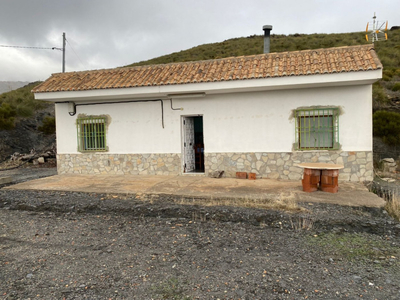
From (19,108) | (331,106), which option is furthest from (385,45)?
(19,108)

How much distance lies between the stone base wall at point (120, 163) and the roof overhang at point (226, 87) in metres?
2.12

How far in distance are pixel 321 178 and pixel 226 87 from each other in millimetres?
3766

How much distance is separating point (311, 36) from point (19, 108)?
34.9 meters

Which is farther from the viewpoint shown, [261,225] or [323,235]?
[261,225]

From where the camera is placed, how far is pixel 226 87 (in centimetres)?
855

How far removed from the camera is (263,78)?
26.6 ft

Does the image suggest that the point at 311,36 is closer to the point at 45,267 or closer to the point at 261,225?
the point at 261,225

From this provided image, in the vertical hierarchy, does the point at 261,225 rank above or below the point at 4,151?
below

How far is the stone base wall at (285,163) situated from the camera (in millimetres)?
8164

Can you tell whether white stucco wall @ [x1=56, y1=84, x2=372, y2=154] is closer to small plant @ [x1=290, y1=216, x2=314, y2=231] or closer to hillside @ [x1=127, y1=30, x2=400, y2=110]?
small plant @ [x1=290, y1=216, x2=314, y2=231]

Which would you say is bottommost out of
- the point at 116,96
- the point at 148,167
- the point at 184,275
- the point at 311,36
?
the point at 184,275

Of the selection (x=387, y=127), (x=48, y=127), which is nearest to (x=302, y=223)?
(x=387, y=127)

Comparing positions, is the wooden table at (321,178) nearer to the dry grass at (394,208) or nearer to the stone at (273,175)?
the dry grass at (394,208)

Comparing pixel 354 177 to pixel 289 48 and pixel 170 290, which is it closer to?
pixel 170 290
